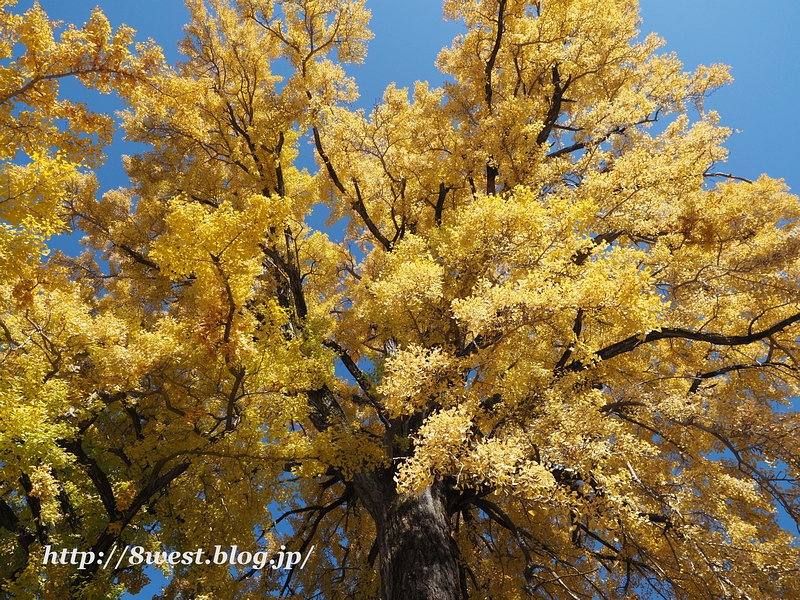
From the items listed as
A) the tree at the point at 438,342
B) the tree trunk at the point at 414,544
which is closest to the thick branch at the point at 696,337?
the tree at the point at 438,342

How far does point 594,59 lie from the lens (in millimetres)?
7715

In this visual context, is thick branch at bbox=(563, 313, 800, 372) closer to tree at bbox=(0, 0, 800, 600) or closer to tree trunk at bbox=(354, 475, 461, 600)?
tree at bbox=(0, 0, 800, 600)

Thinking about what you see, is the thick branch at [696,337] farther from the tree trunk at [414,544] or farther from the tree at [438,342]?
the tree trunk at [414,544]

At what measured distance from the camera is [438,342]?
6.14 m

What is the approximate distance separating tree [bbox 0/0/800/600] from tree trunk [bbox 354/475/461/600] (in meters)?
0.03

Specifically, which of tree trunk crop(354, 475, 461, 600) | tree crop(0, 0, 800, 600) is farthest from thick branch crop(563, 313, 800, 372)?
tree trunk crop(354, 475, 461, 600)

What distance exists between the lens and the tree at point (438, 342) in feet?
14.8

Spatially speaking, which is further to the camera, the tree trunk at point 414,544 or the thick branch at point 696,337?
the thick branch at point 696,337

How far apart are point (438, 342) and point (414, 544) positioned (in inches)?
95.7

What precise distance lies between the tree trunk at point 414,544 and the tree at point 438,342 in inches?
1.2

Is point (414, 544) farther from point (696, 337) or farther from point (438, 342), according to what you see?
point (696, 337)

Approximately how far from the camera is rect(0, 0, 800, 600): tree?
452cm

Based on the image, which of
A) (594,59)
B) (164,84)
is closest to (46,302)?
(164,84)

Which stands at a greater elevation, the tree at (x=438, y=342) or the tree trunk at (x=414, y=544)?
the tree at (x=438, y=342)
